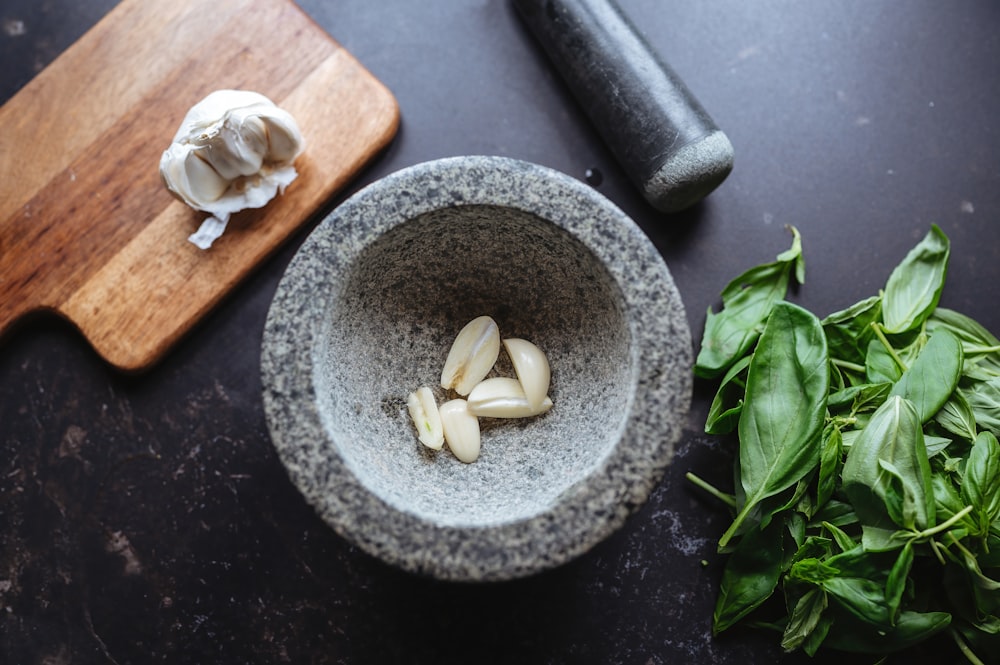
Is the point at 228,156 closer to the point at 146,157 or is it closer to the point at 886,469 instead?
the point at 146,157

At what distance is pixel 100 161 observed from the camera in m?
1.08

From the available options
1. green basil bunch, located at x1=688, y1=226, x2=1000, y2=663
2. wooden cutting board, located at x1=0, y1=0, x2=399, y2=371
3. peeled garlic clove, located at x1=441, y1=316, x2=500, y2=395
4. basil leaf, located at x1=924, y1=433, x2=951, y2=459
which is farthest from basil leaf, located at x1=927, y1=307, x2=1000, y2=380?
wooden cutting board, located at x1=0, y1=0, x2=399, y2=371

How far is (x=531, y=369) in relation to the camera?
3.02ft

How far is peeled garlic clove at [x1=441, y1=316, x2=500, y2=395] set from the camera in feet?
3.09

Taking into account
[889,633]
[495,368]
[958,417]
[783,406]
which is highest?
[495,368]

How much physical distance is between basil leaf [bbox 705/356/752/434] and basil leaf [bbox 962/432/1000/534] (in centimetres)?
28

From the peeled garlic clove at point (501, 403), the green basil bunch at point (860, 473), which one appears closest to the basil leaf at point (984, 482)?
the green basil bunch at point (860, 473)

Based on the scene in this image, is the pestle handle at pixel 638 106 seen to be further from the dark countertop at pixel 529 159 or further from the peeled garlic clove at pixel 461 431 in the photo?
the peeled garlic clove at pixel 461 431

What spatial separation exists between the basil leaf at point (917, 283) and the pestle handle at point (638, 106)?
0.30 meters

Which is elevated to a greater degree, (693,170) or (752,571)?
(693,170)

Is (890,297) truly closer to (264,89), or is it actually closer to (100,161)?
(264,89)

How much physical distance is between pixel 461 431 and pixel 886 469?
498 millimetres

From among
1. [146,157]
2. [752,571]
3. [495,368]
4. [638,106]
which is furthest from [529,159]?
[752,571]

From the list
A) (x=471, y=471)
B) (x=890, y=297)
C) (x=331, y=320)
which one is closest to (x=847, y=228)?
(x=890, y=297)
